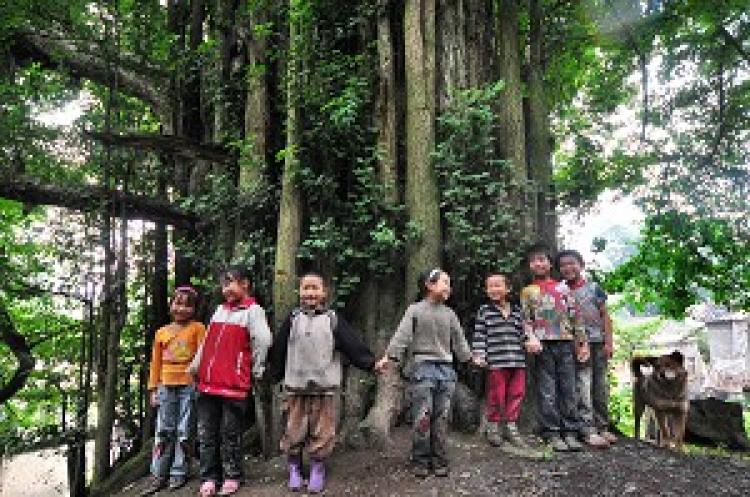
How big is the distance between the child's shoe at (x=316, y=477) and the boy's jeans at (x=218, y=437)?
643 mm

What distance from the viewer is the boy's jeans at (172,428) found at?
15.8 ft

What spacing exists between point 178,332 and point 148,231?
10.8 ft

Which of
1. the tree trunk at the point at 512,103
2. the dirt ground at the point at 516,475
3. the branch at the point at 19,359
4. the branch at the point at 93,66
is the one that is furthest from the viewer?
the branch at the point at 19,359

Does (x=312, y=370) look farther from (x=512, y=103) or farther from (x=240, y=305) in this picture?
(x=512, y=103)

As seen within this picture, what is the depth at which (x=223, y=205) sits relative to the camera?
614 centimetres

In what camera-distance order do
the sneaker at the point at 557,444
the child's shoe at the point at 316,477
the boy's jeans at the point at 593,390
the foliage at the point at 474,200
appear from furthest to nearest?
the foliage at the point at 474,200, the boy's jeans at the point at 593,390, the sneaker at the point at 557,444, the child's shoe at the point at 316,477

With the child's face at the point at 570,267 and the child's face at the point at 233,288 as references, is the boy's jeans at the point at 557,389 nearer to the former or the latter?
the child's face at the point at 570,267

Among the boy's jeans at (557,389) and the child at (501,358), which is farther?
the boy's jeans at (557,389)

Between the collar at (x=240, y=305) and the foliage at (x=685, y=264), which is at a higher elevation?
the foliage at (x=685, y=264)

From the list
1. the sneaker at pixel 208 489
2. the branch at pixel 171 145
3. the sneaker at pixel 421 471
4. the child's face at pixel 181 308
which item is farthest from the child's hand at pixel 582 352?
the branch at pixel 171 145

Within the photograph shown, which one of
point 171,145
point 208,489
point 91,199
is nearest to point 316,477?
point 208,489

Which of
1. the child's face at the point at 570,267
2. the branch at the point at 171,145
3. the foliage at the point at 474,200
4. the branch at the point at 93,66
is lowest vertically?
the child's face at the point at 570,267

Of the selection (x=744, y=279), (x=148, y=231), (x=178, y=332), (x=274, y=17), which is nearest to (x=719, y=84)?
(x=744, y=279)

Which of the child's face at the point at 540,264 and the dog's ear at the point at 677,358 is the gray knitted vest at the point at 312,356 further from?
the dog's ear at the point at 677,358
